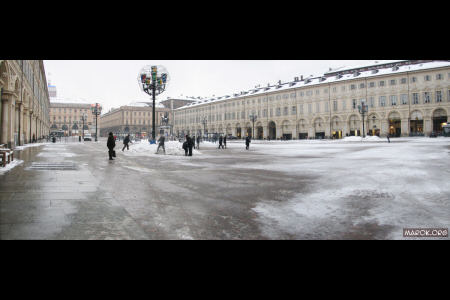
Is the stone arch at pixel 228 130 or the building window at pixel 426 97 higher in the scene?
the building window at pixel 426 97

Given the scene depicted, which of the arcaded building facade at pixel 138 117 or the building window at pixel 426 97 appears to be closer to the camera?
the building window at pixel 426 97

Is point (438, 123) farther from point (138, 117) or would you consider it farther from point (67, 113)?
point (67, 113)

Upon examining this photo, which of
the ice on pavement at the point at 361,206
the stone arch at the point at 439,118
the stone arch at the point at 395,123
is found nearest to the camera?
the ice on pavement at the point at 361,206

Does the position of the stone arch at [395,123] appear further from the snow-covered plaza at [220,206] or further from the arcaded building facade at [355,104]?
the snow-covered plaza at [220,206]

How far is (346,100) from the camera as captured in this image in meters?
62.7

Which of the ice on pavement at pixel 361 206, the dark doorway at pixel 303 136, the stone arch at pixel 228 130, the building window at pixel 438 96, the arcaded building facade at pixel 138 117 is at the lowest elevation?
the ice on pavement at pixel 361 206

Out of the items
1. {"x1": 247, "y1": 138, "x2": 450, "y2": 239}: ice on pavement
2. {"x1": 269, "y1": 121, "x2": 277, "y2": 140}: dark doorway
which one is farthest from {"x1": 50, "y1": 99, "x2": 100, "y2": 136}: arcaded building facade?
{"x1": 247, "y1": 138, "x2": 450, "y2": 239}: ice on pavement

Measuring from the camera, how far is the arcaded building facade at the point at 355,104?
174ft

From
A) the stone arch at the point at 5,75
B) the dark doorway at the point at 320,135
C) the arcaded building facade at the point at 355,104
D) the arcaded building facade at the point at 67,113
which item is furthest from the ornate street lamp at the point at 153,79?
the arcaded building facade at the point at 67,113

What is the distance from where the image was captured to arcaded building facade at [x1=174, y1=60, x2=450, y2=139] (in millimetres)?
53062

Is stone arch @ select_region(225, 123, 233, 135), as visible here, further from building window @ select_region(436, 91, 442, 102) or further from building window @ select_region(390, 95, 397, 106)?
building window @ select_region(436, 91, 442, 102)
